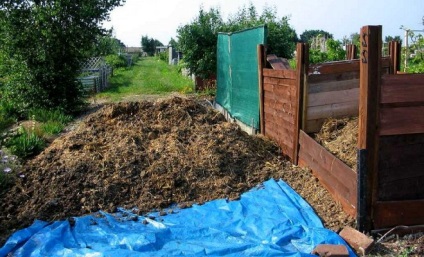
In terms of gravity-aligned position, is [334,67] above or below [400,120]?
above

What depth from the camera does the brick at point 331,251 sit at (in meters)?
3.20

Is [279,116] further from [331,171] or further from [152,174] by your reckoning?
[152,174]

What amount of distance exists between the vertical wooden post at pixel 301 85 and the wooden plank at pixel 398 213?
1.84 meters

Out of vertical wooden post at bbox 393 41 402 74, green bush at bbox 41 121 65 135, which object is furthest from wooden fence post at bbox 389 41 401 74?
green bush at bbox 41 121 65 135

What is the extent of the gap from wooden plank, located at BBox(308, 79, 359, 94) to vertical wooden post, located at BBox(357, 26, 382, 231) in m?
1.72

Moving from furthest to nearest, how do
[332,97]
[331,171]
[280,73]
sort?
1. [280,73]
2. [332,97]
3. [331,171]

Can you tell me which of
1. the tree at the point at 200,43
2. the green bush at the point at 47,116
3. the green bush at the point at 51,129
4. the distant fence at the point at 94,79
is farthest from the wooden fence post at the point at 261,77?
the distant fence at the point at 94,79

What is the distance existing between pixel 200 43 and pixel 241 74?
703cm

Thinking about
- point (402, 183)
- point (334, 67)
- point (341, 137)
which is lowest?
point (402, 183)

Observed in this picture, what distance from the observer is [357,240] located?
11.3ft

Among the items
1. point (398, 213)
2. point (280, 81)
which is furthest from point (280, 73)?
point (398, 213)

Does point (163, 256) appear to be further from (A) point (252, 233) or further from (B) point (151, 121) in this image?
(B) point (151, 121)

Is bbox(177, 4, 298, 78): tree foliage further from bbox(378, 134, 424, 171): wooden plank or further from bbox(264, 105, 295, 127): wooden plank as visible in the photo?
bbox(378, 134, 424, 171): wooden plank

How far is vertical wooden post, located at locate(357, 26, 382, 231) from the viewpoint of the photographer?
11.1 ft
